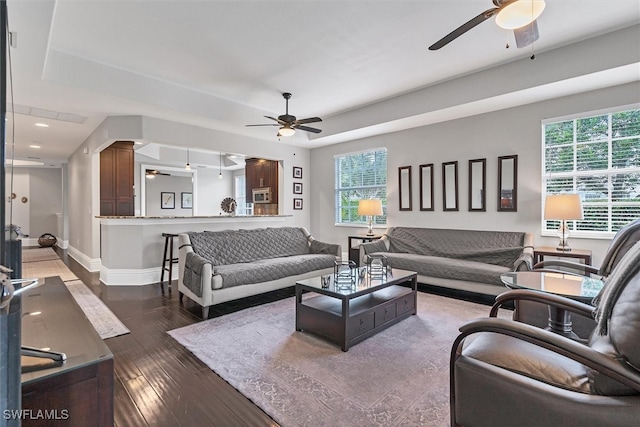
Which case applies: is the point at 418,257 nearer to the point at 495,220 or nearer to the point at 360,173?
the point at 495,220

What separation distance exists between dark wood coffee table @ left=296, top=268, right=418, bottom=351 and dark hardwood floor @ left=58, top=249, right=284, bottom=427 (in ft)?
3.13

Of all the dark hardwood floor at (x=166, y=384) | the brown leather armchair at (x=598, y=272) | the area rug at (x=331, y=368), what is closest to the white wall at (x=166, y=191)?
the dark hardwood floor at (x=166, y=384)

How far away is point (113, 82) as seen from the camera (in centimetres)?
381

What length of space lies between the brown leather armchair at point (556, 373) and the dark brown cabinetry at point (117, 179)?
21.8ft

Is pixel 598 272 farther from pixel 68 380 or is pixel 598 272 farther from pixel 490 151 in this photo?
pixel 68 380

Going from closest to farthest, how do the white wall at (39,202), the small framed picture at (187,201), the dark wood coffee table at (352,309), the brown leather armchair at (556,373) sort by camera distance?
1. the brown leather armchair at (556,373)
2. the dark wood coffee table at (352,309)
3. the white wall at (39,202)
4. the small framed picture at (187,201)

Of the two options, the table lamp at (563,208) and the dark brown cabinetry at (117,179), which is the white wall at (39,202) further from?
the table lamp at (563,208)

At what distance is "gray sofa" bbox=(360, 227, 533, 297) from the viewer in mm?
3832

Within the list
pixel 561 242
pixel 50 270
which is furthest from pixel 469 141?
pixel 50 270

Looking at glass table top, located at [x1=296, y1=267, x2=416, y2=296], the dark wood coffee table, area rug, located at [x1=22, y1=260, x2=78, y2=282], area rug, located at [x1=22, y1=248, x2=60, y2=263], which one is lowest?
area rug, located at [x1=22, y1=260, x2=78, y2=282]

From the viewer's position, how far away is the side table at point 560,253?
356cm

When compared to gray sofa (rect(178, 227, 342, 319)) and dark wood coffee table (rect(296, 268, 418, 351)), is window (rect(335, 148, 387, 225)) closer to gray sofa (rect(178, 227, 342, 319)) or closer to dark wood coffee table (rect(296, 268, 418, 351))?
gray sofa (rect(178, 227, 342, 319))

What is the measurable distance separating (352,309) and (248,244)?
7.52 feet

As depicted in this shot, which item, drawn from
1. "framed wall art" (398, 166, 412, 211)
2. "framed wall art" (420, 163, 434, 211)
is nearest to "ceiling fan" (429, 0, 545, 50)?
"framed wall art" (420, 163, 434, 211)
